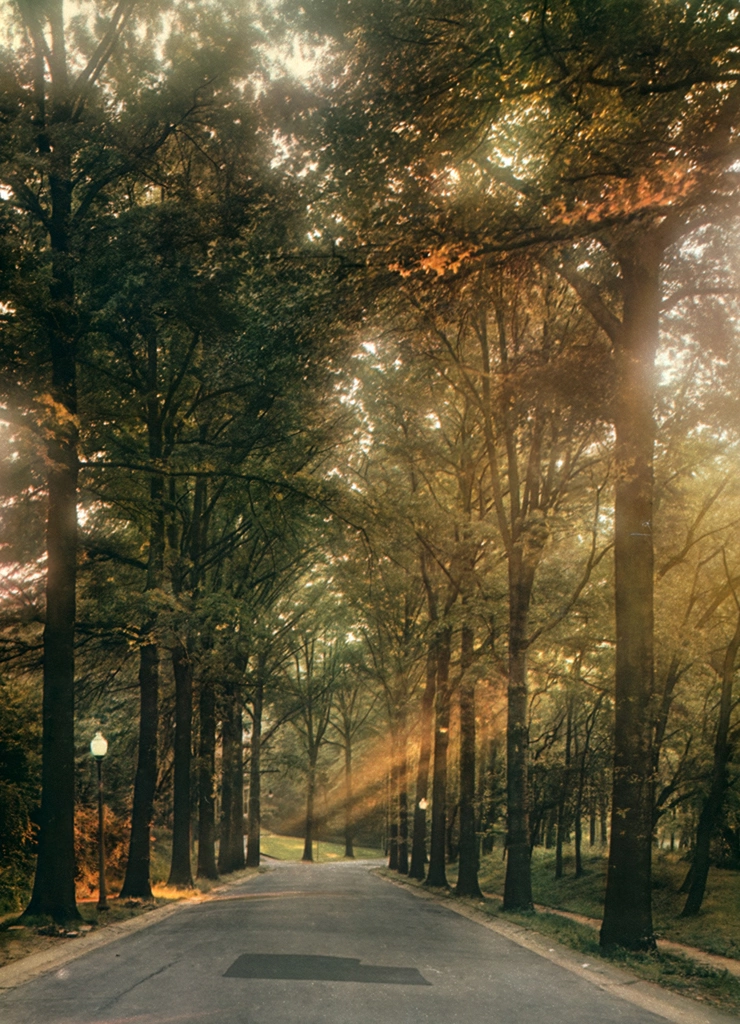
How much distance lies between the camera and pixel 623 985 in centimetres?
944

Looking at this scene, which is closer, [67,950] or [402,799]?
[67,950]

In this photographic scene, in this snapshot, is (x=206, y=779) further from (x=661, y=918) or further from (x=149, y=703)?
(x=661, y=918)

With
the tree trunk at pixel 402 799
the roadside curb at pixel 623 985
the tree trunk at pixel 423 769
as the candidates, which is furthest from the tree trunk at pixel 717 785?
the tree trunk at pixel 402 799

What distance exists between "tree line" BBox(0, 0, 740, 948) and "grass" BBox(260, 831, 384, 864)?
5071cm

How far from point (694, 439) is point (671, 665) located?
22.1 ft

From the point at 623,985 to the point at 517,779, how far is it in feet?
32.9

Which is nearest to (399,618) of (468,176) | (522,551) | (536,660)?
(536,660)

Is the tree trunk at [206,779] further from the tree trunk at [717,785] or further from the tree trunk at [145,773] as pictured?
the tree trunk at [717,785]

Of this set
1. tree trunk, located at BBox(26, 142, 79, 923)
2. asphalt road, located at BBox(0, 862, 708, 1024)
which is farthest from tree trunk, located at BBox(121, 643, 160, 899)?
→ asphalt road, located at BBox(0, 862, 708, 1024)

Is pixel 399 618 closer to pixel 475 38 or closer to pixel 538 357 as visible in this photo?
pixel 538 357

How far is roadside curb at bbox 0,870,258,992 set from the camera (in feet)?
30.2

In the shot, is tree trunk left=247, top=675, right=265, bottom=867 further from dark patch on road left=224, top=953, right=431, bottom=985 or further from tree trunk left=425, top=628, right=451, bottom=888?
dark patch on road left=224, top=953, right=431, bottom=985

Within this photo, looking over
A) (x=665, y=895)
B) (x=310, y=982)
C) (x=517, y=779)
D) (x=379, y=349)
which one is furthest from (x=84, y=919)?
(x=665, y=895)

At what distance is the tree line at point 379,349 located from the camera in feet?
31.5
